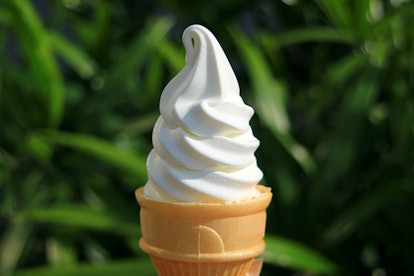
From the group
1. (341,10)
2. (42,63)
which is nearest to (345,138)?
(341,10)

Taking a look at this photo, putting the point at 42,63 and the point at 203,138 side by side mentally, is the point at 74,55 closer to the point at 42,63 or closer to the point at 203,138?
the point at 42,63

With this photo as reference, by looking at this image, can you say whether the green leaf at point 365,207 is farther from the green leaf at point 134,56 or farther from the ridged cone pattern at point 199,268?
the ridged cone pattern at point 199,268

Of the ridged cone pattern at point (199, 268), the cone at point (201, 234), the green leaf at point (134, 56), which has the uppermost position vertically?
the cone at point (201, 234)

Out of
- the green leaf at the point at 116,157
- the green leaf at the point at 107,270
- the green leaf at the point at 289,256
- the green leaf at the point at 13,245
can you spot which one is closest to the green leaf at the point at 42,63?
the green leaf at the point at 116,157

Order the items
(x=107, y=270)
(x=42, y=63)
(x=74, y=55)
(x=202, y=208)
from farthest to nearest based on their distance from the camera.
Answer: (x=74, y=55) → (x=42, y=63) → (x=107, y=270) → (x=202, y=208)

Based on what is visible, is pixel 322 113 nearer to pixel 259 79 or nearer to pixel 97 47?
pixel 259 79

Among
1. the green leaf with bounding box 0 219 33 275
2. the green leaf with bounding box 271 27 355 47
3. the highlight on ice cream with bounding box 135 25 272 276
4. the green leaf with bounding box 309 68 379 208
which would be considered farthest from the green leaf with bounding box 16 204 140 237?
the highlight on ice cream with bounding box 135 25 272 276
